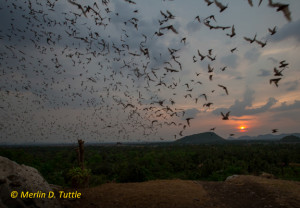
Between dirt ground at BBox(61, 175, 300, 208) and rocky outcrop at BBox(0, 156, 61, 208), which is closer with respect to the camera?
rocky outcrop at BBox(0, 156, 61, 208)

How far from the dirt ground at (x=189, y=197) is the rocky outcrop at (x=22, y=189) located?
4.26 feet

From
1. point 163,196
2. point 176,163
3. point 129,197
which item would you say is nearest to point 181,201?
point 163,196

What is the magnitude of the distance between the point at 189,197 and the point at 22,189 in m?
8.79

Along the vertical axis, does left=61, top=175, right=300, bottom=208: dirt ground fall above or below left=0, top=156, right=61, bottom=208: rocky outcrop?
below

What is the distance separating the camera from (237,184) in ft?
49.8

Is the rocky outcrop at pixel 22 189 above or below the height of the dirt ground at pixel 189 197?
above

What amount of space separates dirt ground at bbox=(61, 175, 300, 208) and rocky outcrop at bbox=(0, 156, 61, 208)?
1300mm

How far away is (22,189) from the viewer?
8711mm

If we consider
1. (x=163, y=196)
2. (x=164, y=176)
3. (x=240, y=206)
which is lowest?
(x=164, y=176)

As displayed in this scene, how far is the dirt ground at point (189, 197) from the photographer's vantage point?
34.2 ft

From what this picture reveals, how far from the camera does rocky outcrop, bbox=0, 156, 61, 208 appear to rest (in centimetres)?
806

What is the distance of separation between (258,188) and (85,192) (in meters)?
11.6

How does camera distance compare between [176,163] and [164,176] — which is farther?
[176,163]

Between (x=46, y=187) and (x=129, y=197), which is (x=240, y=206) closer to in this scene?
(x=129, y=197)
